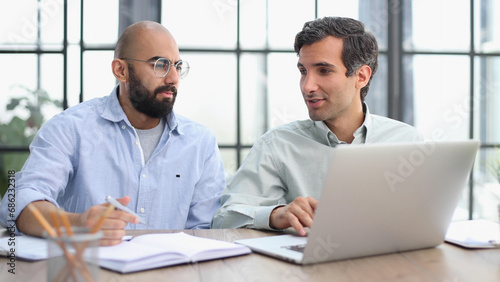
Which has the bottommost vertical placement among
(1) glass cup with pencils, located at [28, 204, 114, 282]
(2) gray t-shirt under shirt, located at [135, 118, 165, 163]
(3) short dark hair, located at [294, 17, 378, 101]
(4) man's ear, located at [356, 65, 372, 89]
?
(1) glass cup with pencils, located at [28, 204, 114, 282]

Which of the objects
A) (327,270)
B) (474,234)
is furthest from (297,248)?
(474,234)

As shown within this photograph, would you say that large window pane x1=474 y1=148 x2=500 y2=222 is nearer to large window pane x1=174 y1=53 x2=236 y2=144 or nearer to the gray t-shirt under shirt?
large window pane x1=174 y1=53 x2=236 y2=144

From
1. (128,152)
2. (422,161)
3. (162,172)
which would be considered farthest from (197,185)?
(422,161)

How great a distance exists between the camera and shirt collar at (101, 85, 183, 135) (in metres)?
2.15

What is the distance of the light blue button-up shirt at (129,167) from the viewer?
2.04 meters

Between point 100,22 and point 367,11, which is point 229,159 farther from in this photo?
point 367,11

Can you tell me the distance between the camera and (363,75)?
6.93ft

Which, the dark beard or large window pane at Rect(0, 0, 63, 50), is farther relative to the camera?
large window pane at Rect(0, 0, 63, 50)

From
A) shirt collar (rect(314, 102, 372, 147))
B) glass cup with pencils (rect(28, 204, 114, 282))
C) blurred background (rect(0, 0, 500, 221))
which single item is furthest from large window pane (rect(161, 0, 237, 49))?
glass cup with pencils (rect(28, 204, 114, 282))

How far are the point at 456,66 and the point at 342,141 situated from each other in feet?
6.27

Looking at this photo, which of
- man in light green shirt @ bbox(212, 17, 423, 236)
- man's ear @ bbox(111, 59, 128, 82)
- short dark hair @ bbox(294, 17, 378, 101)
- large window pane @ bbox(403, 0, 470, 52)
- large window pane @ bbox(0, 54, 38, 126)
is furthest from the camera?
large window pane @ bbox(403, 0, 470, 52)

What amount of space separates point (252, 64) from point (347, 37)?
1269mm

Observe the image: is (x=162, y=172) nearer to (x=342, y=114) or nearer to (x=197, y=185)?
(x=197, y=185)

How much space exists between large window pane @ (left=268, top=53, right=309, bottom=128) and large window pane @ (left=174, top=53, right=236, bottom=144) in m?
0.24
